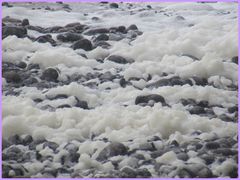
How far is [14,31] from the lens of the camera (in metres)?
5.81

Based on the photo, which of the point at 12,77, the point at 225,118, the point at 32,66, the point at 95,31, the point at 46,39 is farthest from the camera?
the point at 95,31

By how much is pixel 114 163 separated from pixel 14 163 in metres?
0.65

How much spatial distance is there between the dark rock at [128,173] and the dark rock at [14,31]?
9.87 ft

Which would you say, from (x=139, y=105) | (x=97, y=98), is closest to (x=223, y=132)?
(x=139, y=105)

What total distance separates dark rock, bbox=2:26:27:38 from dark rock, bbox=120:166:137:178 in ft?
9.87

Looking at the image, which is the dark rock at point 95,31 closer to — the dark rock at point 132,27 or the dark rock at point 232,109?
the dark rock at point 132,27

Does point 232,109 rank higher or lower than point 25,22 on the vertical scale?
lower

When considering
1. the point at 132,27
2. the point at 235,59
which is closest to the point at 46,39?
the point at 132,27

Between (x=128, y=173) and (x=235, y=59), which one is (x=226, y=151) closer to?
(x=128, y=173)

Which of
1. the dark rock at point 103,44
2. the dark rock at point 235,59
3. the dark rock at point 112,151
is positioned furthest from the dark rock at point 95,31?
the dark rock at point 112,151

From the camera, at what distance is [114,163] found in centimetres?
332

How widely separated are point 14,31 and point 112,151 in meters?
2.85

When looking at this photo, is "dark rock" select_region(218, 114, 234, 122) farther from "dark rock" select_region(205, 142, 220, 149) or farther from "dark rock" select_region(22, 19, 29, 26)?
"dark rock" select_region(22, 19, 29, 26)

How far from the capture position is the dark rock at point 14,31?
5.76 m
